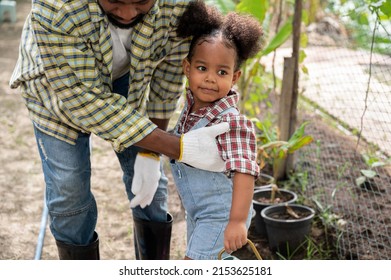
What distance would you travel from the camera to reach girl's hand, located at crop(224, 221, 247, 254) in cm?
195

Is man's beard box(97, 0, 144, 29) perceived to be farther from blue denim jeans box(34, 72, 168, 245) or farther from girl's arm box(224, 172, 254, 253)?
girl's arm box(224, 172, 254, 253)

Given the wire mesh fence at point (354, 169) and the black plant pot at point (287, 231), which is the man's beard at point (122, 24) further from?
the black plant pot at point (287, 231)

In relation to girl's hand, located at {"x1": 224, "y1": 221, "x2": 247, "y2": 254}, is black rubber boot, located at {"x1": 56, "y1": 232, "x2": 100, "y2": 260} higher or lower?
lower

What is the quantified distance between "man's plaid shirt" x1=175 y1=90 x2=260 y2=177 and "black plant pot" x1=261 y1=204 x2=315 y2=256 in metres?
1.07

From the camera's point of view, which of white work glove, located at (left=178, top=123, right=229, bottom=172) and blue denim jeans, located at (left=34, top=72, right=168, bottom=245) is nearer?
white work glove, located at (left=178, top=123, right=229, bottom=172)

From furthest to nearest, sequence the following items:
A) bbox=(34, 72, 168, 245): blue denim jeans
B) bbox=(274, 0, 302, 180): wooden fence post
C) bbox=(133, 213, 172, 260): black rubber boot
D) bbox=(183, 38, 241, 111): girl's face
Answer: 1. bbox=(274, 0, 302, 180): wooden fence post
2. bbox=(133, 213, 172, 260): black rubber boot
3. bbox=(34, 72, 168, 245): blue denim jeans
4. bbox=(183, 38, 241, 111): girl's face

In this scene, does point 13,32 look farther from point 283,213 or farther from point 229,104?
point 229,104

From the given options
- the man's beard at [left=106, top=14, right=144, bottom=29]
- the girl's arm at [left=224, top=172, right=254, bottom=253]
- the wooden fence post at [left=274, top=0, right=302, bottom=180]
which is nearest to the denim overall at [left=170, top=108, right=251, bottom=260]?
the girl's arm at [left=224, top=172, right=254, bottom=253]

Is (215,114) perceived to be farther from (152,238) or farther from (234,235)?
(152,238)

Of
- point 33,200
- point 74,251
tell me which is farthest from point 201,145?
point 33,200

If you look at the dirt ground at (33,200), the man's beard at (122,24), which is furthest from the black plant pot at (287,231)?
the man's beard at (122,24)
